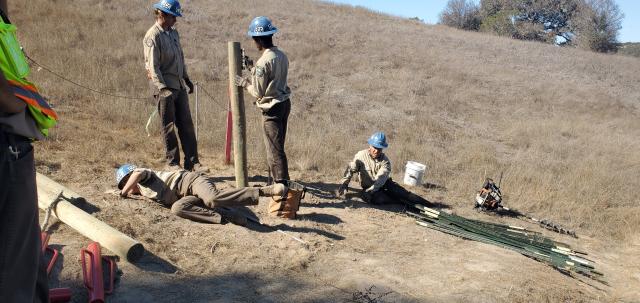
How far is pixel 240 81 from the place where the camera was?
6.14 meters

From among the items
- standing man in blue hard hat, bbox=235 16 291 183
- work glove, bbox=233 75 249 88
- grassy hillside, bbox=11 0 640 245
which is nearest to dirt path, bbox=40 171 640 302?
standing man in blue hard hat, bbox=235 16 291 183

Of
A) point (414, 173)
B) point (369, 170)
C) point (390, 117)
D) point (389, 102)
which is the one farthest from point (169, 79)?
point (389, 102)

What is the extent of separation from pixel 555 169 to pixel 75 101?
8.99 m

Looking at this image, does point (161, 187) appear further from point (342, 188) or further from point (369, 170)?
point (369, 170)

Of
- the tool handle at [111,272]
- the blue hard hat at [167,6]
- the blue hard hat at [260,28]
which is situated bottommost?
the tool handle at [111,272]

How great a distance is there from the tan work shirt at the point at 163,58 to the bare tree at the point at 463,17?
36.8 metres

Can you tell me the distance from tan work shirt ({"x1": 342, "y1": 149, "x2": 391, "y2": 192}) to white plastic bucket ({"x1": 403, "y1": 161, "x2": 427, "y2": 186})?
1.05 metres

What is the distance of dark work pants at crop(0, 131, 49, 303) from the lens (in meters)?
2.34

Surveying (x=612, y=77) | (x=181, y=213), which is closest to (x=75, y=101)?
(x=181, y=213)

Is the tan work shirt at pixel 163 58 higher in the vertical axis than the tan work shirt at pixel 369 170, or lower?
higher

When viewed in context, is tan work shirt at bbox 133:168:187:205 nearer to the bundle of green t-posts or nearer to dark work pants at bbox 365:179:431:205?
dark work pants at bbox 365:179:431:205

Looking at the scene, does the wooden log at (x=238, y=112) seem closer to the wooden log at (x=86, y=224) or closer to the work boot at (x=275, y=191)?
the work boot at (x=275, y=191)

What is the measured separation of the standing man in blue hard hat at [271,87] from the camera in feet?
19.5

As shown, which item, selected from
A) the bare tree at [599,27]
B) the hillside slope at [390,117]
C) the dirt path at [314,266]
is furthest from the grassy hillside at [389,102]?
the bare tree at [599,27]
